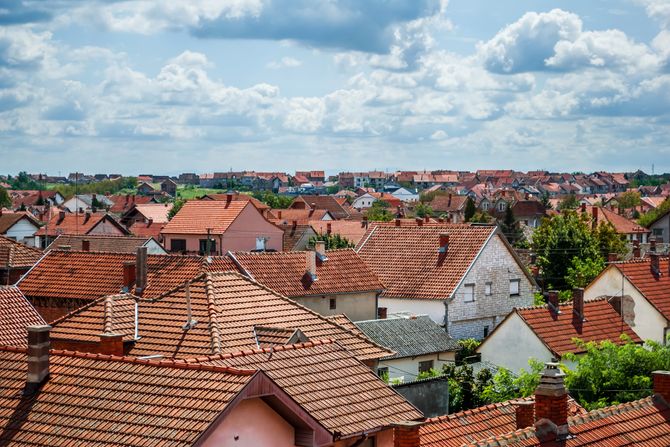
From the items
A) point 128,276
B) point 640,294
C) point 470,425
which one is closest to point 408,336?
point 128,276

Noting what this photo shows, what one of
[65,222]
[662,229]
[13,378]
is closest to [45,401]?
[13,378]

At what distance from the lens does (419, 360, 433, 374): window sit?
121 feet

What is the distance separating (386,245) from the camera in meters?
50.8

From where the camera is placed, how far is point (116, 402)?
1627 cm

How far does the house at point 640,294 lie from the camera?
136 feet

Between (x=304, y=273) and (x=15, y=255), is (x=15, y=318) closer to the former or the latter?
(x=304, y=273)

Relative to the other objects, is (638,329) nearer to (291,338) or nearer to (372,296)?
(372,296)

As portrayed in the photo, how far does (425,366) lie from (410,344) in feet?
3.28

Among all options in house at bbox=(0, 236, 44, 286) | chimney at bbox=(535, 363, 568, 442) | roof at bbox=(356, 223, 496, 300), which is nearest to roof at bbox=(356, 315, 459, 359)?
roof at bbox=(356, 223, 496, 300)

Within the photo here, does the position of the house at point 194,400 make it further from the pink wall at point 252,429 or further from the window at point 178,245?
the window at point 178,245

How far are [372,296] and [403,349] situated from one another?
25.4 feet

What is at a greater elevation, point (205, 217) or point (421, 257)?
point (205, 217)

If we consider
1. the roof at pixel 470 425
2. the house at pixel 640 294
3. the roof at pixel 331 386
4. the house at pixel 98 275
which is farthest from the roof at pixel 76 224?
the roof at pixel 331 386

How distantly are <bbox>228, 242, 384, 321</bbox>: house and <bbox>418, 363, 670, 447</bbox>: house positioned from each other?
817 inches
